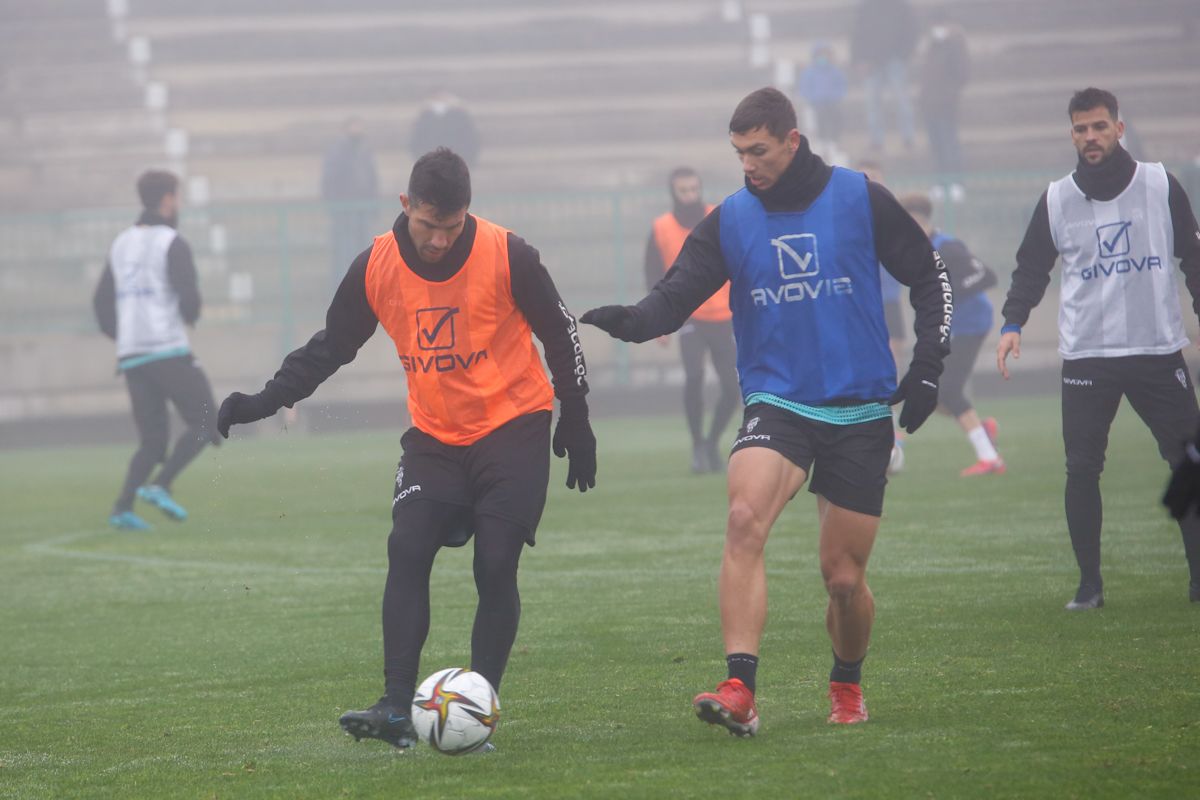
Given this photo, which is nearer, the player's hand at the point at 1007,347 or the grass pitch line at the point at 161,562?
the player's hand at the point at 1007,347

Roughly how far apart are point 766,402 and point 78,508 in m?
9.91

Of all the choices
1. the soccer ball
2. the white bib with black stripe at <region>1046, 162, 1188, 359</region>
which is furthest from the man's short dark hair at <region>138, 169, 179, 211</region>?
the soccer ball

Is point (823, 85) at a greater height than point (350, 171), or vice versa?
point (823, 85)

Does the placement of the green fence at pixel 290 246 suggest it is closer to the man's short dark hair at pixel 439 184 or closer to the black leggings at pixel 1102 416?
the black leggings at pixel 1102 416

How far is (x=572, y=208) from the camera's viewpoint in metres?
22.3

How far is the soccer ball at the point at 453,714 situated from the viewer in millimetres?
5020

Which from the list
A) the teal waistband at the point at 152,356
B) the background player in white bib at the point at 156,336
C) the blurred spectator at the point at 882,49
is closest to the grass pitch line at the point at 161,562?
the background player in white bib at the point at 156,336

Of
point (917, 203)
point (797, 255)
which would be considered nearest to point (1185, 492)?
point (797, 255)

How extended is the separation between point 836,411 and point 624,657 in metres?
1.76

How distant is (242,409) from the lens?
231 inches

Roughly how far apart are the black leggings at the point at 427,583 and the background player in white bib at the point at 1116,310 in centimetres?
278

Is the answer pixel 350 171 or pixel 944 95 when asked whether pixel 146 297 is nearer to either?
pixel 350 171

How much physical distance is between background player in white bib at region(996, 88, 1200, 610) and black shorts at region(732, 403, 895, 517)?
6.92ft

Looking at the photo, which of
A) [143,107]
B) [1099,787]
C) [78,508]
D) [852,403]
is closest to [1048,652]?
[852,403]
